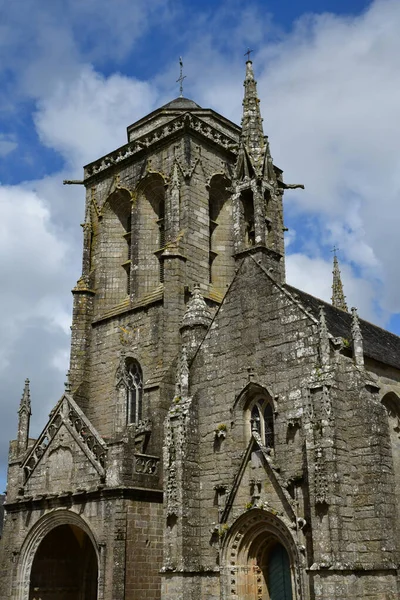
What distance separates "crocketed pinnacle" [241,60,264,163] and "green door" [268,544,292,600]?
943 cm

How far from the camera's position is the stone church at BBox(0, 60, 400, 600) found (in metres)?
13.2

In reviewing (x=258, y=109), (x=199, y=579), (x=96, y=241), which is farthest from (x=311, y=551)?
(x=96, y=241)

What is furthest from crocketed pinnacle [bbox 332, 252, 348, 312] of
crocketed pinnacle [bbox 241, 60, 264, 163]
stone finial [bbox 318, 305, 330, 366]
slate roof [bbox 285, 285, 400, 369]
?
stone finial [bbox 318, 305, 330, 366]

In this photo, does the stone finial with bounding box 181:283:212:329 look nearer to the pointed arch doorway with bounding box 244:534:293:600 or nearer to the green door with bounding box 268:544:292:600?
the pointed arch doorway with bounding box 244:534:293:600

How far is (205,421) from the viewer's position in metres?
16.1

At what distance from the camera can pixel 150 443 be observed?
1919 cm

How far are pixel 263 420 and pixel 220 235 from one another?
10.4 m

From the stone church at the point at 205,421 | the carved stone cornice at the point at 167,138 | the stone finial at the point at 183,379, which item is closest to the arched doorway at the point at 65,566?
the stone church at the point at 205,421

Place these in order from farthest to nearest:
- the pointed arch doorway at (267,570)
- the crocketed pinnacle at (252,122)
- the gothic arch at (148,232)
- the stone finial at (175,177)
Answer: the gothic arch at (148,232) → the stone finial at (175,177) → the crocketed pinnacle at (252,122) → the pointed arch doorway at (267,570)

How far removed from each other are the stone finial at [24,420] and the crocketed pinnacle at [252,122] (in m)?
10.1

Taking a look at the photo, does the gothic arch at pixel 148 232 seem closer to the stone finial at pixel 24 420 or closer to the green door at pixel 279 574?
the stone finial at pixel 24 420

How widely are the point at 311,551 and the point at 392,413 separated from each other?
6092 mm

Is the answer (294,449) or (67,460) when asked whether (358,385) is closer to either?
(294,449)

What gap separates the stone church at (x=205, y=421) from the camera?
13.2 meters
